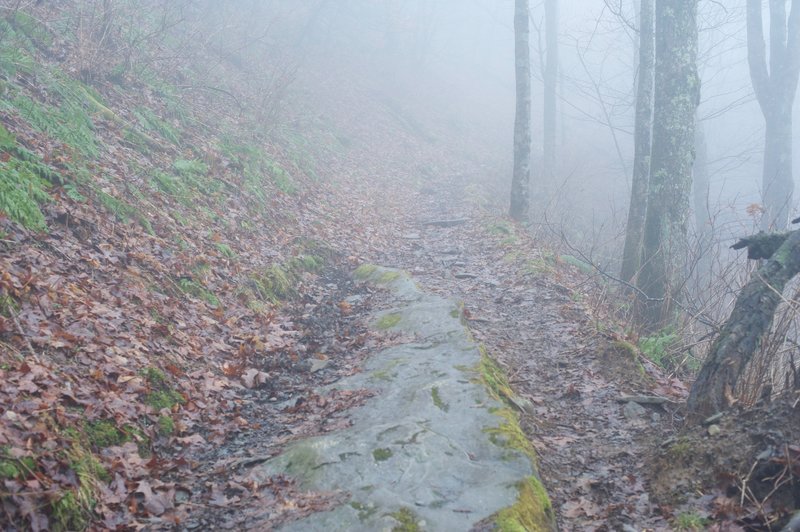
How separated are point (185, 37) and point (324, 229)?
26.8 ft

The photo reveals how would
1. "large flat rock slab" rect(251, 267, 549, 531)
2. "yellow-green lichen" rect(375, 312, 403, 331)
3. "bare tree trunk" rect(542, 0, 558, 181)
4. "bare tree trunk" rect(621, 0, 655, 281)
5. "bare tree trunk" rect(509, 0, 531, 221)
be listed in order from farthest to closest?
"bare tree trunk" rect(542, 0, 558, 181) < "bare tree trunk" rect(509, 0, 531, 221) < "bare tree trunk" rect(621, 0, 655, 281) < "yellow-green lichen" rect(375, 312, 403, 331) < "large flat rock slab" rect(251, 267, 549, 531)

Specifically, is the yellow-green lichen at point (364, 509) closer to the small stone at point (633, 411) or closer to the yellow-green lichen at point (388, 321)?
the small stone at point (633, 411)

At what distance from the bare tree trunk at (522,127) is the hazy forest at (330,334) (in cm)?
7

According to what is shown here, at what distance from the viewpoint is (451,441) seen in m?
4.22

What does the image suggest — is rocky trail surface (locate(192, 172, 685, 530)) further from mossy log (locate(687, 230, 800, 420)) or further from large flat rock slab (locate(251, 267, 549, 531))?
mossy log (locate(687, 230, 800, 420))

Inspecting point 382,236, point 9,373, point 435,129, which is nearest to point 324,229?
point 382,236

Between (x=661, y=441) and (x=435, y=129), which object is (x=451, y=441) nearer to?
(x=661, y=441)

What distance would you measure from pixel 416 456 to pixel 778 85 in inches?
637

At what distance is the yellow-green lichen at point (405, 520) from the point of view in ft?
10.8

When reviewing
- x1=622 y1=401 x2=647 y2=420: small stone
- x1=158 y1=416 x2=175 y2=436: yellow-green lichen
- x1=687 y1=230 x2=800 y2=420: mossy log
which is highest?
x1=687 y1=230 x2=800 y2=420: mossy log

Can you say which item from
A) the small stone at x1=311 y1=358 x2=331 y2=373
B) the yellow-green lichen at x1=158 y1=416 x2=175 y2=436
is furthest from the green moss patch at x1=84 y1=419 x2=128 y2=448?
the small stone at x1=311 y1=358 x2=331 y2=373

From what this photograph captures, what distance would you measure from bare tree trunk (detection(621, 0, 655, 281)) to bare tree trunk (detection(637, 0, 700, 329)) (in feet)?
2.87

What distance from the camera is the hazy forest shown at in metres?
3.57

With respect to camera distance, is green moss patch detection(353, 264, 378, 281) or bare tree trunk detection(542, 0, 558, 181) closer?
green moss patch detection(353, 264, 378, 281)
